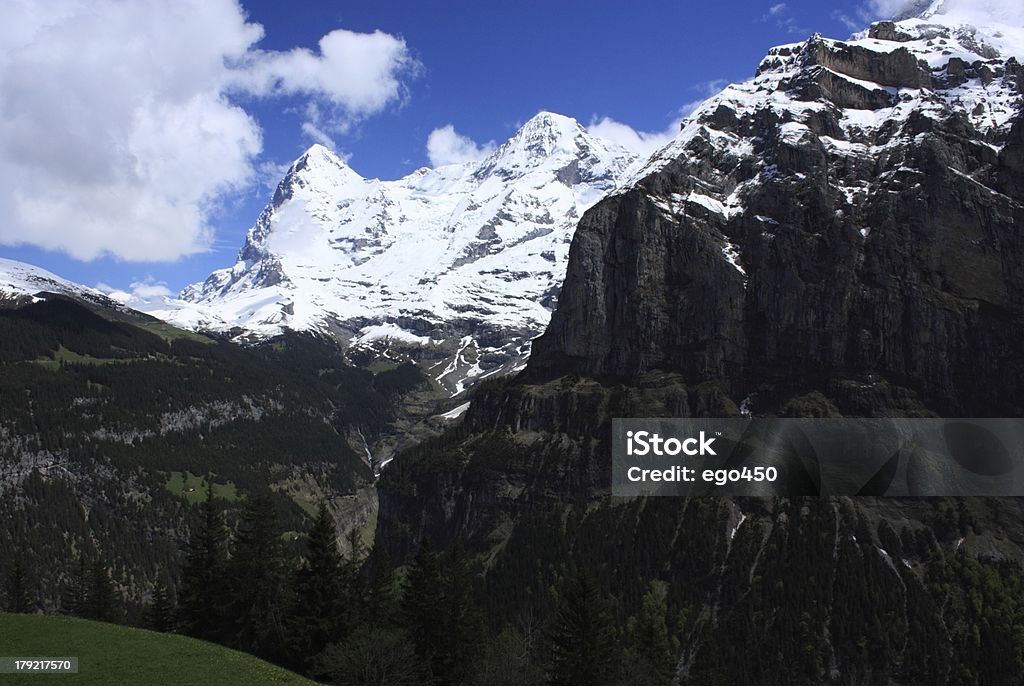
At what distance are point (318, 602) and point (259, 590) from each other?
7972 mm

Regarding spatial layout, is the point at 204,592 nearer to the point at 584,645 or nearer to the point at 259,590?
the point at 259,590

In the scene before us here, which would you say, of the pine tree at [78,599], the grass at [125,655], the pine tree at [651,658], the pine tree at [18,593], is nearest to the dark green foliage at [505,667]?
the pine tree at [651,658]

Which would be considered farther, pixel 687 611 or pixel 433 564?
pixel 687 611

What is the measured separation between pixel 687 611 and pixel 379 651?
4964 inches

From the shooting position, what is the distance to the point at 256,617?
82.4 meters

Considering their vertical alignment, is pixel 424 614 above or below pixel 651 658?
above

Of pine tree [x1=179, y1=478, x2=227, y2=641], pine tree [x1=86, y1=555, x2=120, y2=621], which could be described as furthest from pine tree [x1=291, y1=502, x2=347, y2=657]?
pine tree [x1=86, y1=555, x2=120, y2=621]

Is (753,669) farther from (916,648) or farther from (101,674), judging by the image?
(101,674)

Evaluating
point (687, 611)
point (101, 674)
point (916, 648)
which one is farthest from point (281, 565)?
point (916, 648)

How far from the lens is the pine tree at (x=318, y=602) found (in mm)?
77812

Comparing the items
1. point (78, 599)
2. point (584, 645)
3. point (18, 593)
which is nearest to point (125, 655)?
point (584, 645)

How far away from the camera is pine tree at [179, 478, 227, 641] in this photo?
283 feet

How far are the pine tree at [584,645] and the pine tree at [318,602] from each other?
70.1 feet

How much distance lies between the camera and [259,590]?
83438mm
